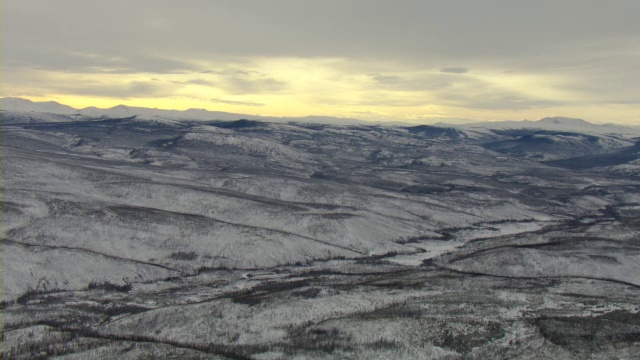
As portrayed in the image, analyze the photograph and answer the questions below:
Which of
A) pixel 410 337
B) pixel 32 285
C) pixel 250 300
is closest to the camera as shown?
pixel 410 337

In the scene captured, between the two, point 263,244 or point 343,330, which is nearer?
point 343,330

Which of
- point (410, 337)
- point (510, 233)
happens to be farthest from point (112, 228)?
point (510, 233)

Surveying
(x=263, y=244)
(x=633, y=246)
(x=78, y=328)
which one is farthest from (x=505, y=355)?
(x=633, y=246)

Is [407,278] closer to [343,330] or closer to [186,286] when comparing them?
[343,330]

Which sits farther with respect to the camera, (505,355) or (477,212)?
(477,212)

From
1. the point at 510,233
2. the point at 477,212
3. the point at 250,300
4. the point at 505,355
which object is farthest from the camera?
the point at 477,212

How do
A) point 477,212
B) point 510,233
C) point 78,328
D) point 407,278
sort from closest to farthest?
point 78,328 < point 407,278 < point 510,233 < point 477,212

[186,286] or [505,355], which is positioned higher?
[505,355]

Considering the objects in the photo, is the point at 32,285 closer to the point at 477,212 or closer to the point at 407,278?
the point at 407,278

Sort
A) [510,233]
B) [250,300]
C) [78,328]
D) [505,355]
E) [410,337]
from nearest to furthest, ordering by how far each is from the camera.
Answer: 1. [505,355]
2. [410,337]
3. [78,328]
4. [250,300]
5. [510,233]
